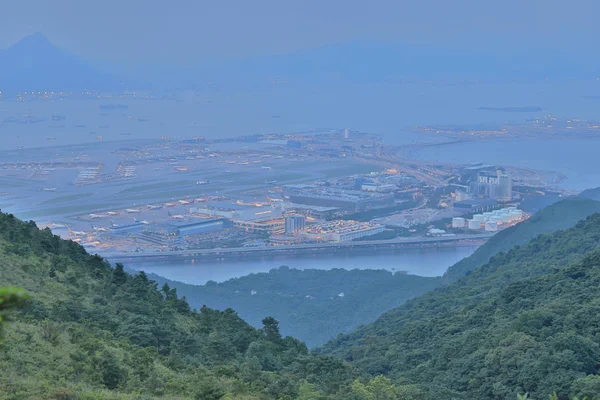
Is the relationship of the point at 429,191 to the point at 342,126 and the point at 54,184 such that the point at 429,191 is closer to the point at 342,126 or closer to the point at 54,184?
the point at 54,184

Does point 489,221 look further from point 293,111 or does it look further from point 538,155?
point 293,111

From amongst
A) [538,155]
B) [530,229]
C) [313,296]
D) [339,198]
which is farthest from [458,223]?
[538,155]

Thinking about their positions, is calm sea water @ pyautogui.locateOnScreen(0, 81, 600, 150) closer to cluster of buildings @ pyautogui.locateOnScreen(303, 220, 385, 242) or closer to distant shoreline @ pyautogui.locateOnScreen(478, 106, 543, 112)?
distant shoreline @ pyautogui.locateOnScreen(478, 106, 543, 112)

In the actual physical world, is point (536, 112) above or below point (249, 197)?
above

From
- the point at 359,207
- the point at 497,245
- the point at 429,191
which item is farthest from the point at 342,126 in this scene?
the point at 497,245

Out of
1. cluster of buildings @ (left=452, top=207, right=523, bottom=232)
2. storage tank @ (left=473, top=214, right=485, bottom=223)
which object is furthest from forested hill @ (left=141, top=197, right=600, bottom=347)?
storage tank @ (left=473, top=214, right=485, bottom=223)

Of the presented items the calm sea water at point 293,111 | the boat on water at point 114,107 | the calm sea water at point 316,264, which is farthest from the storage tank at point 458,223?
the boat on water at point 114,107
